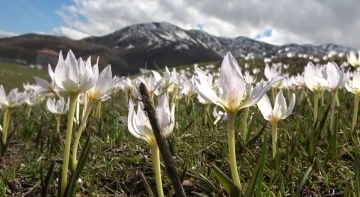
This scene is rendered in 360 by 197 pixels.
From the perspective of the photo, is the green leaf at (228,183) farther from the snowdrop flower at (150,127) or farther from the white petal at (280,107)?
the white petal at (280,107)

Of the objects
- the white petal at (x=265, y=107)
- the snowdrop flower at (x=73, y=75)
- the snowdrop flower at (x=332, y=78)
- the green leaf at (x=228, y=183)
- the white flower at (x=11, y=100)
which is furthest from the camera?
the white flower at (x=11, y=100)

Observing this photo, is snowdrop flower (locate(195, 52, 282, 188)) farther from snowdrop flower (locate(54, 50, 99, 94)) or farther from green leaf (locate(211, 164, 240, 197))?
snowdrop flower (locate(54, 50, 99, 94))

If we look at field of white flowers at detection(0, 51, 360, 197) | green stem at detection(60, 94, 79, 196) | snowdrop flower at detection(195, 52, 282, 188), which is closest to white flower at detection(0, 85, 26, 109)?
field of white flowers at detection(0, 51, 360, 197)

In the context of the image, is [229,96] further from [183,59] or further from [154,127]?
[183,59]

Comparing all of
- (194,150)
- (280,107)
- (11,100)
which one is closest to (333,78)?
(280,107)

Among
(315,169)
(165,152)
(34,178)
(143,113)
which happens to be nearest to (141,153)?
(34,178)

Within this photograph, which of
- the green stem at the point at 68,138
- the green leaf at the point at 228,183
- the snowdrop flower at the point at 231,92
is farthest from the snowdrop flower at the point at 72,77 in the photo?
the green leaf at the point at 228,183
